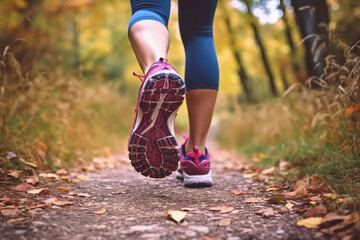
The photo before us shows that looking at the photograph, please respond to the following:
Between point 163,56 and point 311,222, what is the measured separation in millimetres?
826

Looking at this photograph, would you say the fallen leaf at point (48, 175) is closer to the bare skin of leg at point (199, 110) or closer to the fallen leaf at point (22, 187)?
the fallen leaf at point (22, 187)

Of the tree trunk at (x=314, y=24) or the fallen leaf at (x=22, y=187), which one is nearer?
the fallen leaf at (x=22, y=187)

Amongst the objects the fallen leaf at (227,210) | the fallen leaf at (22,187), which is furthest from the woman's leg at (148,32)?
the fallen leaf at (22,187)

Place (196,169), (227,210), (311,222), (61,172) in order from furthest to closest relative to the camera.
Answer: (61,172) → (196,169) → (227,210) → (311,222)

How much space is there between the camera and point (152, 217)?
108 cm

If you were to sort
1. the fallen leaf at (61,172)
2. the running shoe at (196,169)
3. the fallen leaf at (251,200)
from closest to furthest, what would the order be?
the fallen leaf at (251,200) < the running shoe at (196,169) < the fallen leaf at (61,172)

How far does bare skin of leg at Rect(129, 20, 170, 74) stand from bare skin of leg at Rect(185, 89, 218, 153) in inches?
13.3

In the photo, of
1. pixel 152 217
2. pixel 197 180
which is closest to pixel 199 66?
pixel 197 180

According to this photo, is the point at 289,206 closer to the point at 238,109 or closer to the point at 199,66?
the point at 199,66

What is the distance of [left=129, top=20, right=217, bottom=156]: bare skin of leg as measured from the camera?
1.28 meters

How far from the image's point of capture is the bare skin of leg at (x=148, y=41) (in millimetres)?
1271

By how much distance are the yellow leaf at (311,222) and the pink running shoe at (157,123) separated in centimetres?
53

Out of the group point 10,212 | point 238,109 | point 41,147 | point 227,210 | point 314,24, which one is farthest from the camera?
point 238,109

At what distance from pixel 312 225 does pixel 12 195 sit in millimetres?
1147
